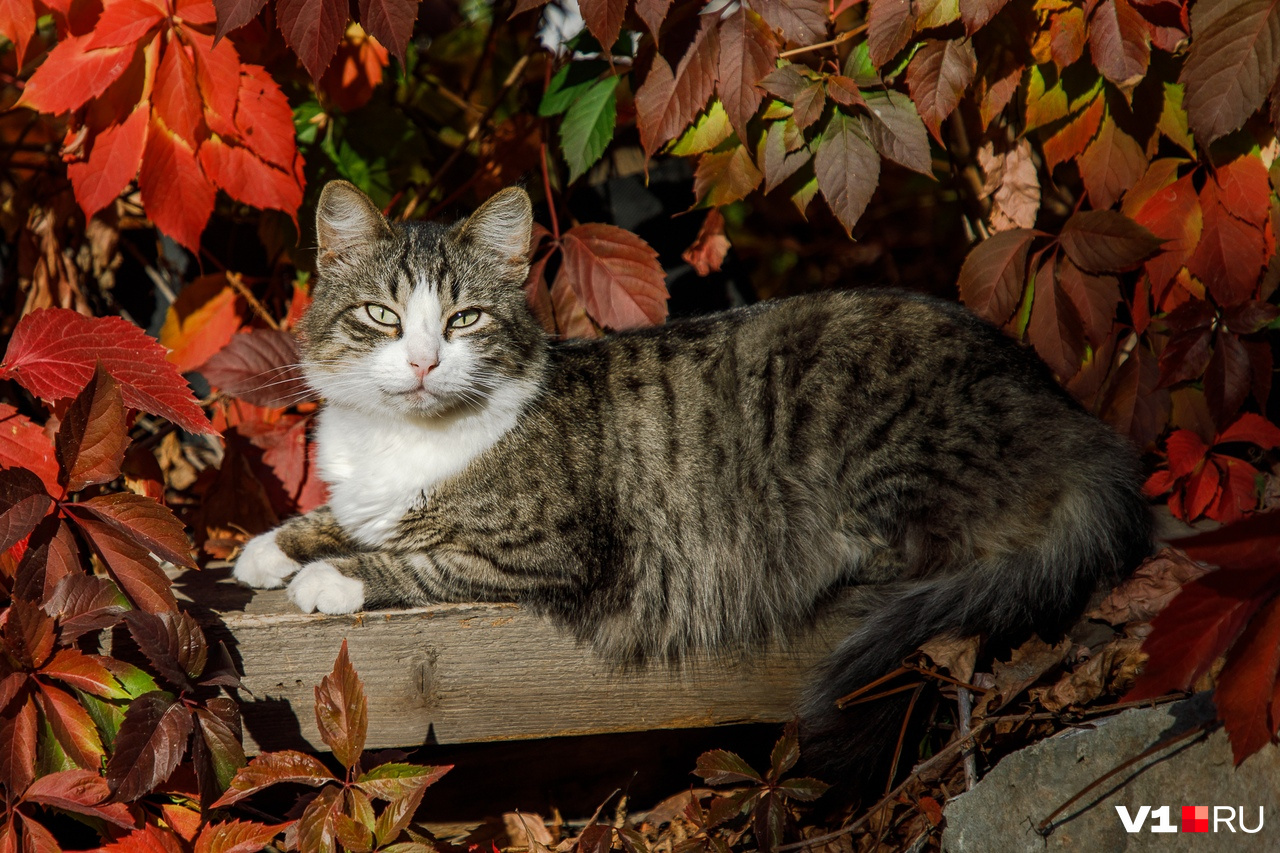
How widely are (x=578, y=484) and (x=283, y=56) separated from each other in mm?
1422

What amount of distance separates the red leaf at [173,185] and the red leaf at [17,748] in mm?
1089

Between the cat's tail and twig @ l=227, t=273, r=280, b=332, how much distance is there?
1.84 meters

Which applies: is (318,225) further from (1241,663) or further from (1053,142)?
(1241,663)

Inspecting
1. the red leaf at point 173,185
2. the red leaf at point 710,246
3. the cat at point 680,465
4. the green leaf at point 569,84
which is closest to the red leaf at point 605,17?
the cat at point 680,465

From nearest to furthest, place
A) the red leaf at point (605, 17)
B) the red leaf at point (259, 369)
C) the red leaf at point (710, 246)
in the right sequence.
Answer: the red leaf at point (605, 17) → the red leaf at point (259, 369) → the red leaf at point (710, 246)

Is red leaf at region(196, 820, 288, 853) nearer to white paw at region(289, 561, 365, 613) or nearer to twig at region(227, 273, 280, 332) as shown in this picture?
white paw at region(289, 561, 365, 613)

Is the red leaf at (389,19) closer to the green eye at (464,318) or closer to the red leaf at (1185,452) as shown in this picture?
the green eye at (464,318)

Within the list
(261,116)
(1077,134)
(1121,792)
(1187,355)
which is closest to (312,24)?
(261,116)

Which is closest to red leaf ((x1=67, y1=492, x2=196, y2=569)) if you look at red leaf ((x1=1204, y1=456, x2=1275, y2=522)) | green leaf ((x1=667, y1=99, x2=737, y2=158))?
green leaf ((x1=667, y1=99, x2=737, y2=158))

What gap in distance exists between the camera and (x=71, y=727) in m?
1.68

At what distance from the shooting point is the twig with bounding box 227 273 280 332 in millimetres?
2891

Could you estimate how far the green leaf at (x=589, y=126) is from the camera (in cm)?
246

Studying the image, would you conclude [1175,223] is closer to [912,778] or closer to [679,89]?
[679,89]

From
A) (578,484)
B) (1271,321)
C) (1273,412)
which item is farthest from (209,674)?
(1273,412)
